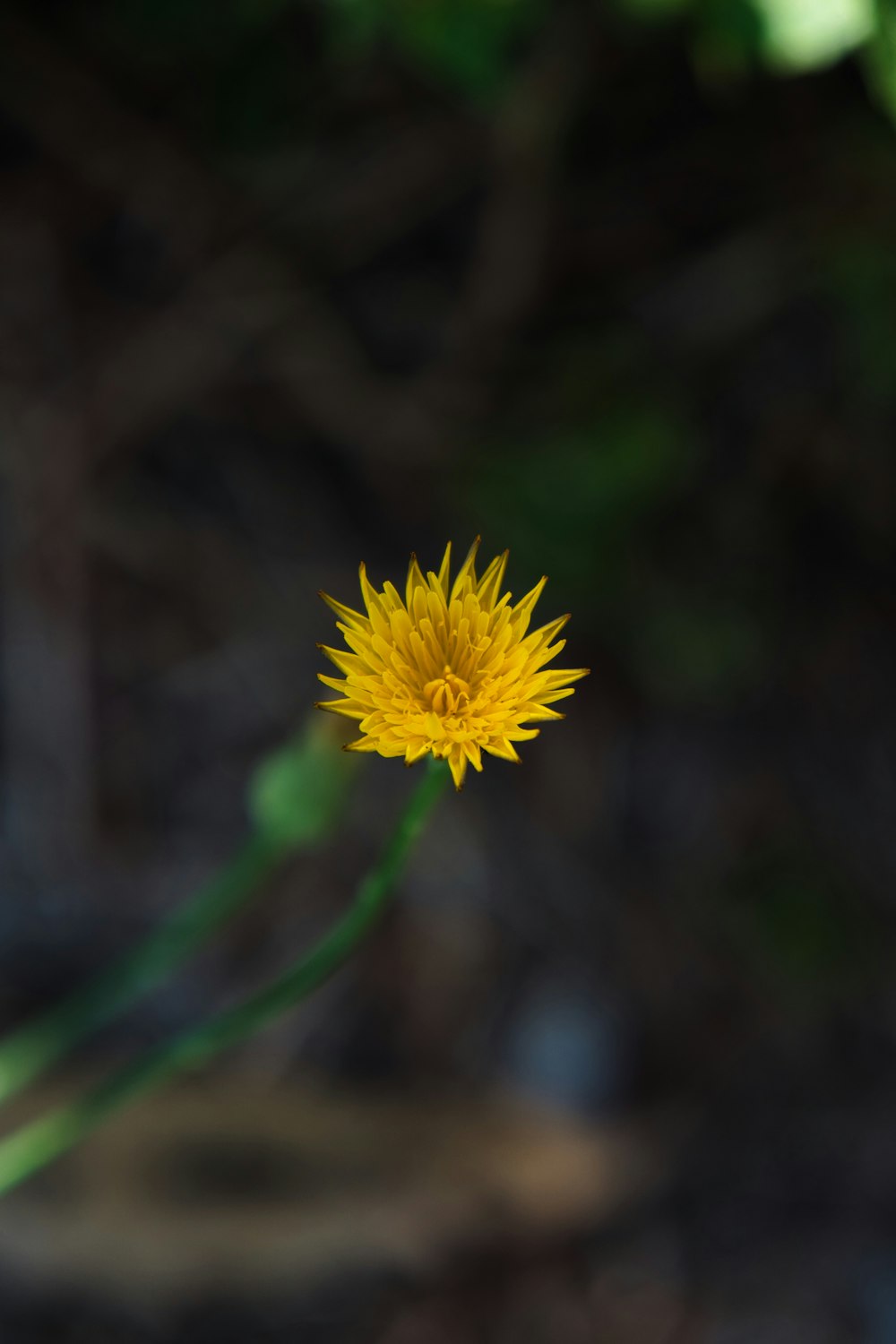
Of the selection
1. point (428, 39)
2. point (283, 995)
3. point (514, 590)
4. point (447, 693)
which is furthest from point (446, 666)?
point (514, 590)

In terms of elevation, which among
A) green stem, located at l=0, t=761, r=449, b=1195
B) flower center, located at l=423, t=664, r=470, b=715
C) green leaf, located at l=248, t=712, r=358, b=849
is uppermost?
green leaf, located at l=248, t=712, r=358, b=849

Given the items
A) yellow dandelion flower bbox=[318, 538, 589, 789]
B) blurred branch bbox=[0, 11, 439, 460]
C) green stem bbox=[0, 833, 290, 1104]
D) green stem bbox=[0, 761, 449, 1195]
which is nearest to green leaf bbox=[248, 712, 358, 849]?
green stem bbox=[0, 833, 290, 1104]

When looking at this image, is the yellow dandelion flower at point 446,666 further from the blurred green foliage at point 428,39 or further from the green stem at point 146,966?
the blurred green foliage at point 428,39

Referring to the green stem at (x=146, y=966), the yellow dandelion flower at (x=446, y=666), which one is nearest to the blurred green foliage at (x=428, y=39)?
the yellow dandelion flower at (x=446, y=666)

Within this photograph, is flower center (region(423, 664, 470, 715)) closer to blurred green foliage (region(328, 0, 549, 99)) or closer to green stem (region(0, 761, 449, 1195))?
green stem (region(0, 761, 449, 1195))

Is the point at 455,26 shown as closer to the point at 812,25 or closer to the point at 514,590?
the point at 812,25

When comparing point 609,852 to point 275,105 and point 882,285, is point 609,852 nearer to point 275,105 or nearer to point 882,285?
point 882,285
